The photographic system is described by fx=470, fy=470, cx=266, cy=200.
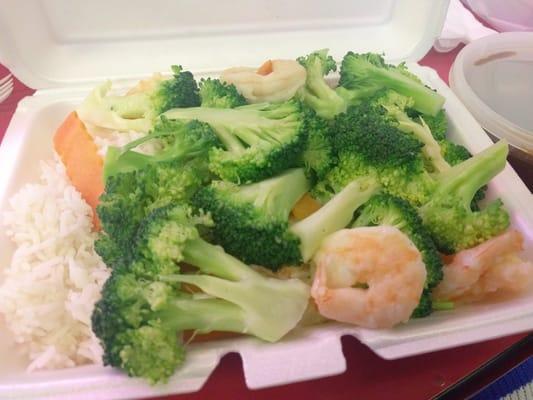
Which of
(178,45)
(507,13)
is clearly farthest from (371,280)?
(507,13)

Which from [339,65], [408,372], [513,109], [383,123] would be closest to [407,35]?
[339,65]

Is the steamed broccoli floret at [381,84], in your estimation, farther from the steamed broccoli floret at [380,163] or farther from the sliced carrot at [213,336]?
the sliced carrot at [213,336]

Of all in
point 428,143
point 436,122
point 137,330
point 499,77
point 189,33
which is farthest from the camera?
point 499,77

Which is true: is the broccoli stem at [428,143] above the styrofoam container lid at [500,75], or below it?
above

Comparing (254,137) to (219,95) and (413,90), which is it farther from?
(413,90)

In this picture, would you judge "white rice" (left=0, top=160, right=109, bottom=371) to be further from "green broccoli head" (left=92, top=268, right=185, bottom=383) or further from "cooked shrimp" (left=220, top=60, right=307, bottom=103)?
"cooked shrimp" (left=220, top=60, right=307, bottom=103)

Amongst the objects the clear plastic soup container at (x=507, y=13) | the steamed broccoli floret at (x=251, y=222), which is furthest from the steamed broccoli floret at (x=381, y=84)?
the clear plastic soup container at (x=507, y=13)

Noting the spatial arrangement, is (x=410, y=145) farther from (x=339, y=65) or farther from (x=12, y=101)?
(x=12, y=101)
